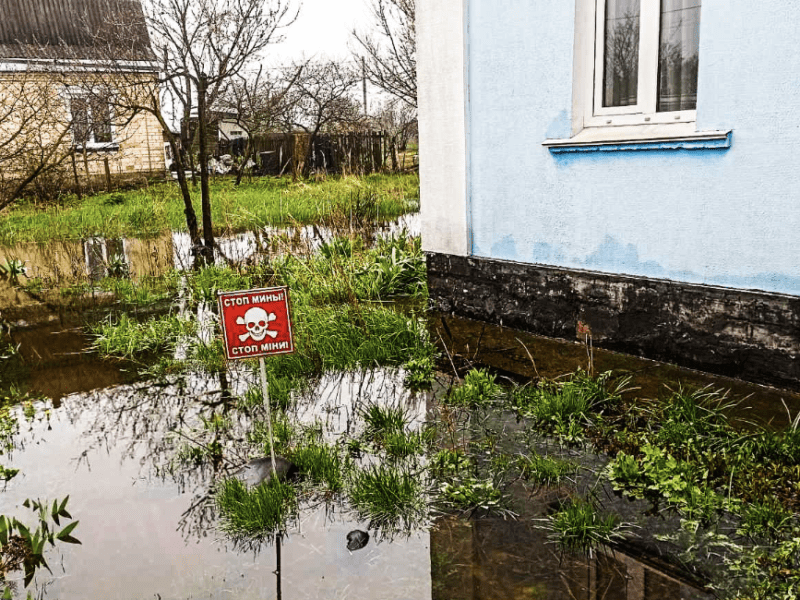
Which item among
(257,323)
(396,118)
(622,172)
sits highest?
(396,118)

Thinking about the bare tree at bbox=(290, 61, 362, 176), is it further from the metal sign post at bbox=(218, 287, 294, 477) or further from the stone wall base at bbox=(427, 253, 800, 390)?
the metal sign post at bbox=(218, 287, 294, 477)

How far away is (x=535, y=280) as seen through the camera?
5.69 meters

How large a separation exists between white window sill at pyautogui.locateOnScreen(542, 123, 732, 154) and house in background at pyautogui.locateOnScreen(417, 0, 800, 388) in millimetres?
13

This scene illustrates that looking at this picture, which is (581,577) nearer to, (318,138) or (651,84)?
(651,84)

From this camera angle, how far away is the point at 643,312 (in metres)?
5.02

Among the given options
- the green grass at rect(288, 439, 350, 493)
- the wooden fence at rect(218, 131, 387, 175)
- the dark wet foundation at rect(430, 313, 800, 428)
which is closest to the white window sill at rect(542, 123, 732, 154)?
the dark wet foundation at rect(430, 313, 800, 428)

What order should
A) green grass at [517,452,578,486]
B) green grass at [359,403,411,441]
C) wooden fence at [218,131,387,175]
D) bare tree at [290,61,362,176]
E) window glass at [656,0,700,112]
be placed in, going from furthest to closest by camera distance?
bare tree at [290,61,362,176] < wooden fence at [218,131,387,175] < window glass at [656,0,700,112] < green grass at [359,403,411,441] < green grass at [517,452,578,486]

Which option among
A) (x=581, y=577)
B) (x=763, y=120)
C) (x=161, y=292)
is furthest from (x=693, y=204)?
(x=161, y=292)

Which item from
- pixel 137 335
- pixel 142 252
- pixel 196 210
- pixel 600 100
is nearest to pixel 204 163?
pixel 142 252

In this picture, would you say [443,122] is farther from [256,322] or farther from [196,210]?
[196,210]

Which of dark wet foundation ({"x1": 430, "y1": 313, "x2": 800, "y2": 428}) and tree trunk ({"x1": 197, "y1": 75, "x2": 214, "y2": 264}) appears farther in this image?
tree trunk ({"x1": 197, "y1": 75, "x2": 214, "y2": 264})

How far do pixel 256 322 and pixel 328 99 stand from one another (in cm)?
1964

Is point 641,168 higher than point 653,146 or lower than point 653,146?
lower

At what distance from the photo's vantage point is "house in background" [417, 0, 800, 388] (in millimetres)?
4289
